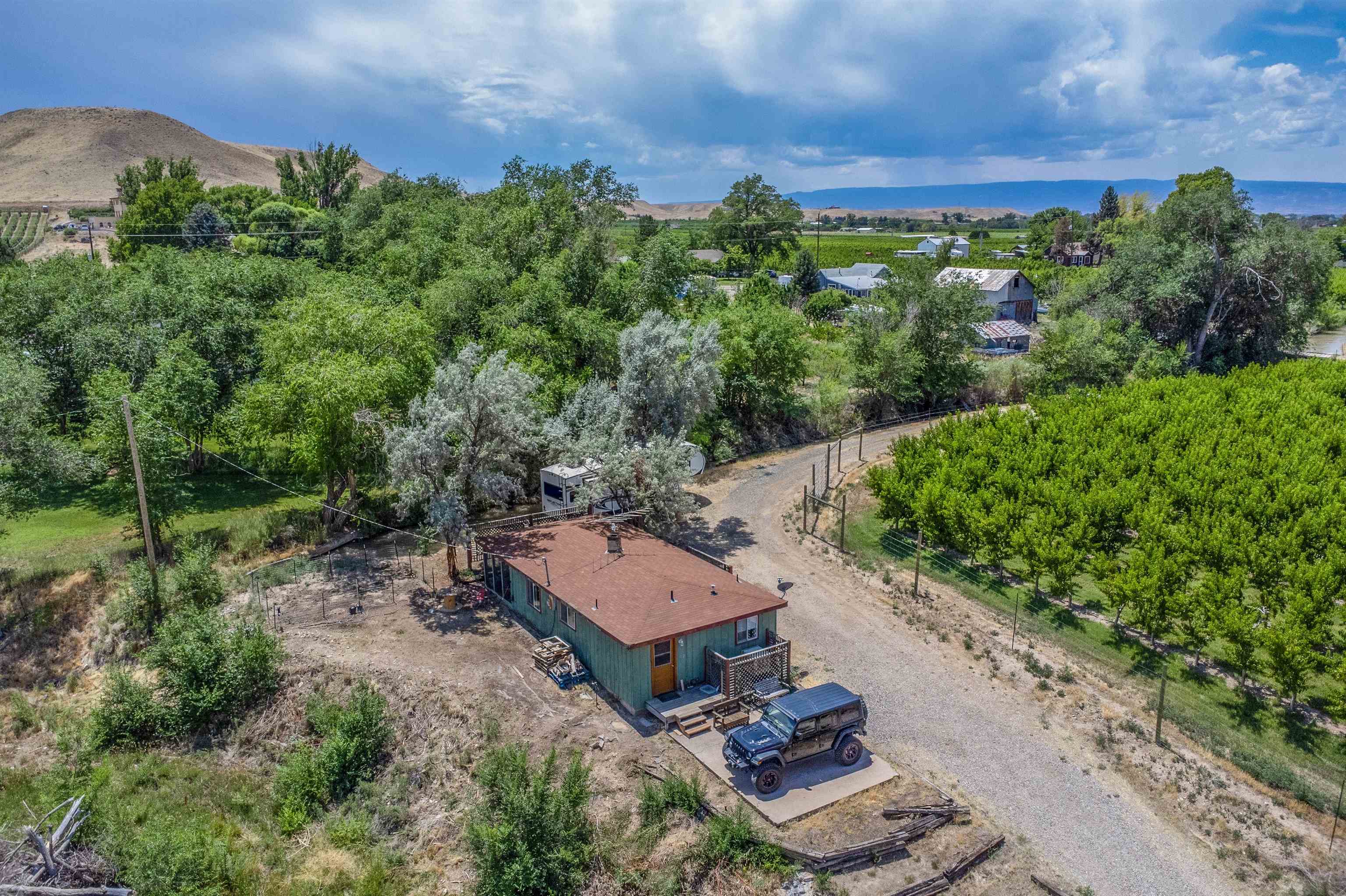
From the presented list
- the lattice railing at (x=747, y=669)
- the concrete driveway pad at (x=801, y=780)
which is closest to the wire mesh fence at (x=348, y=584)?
the lattice railing at (x=747, y=669)

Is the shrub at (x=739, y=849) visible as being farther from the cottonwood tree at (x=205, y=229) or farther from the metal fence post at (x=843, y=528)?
the cottonwood tree at (x=205, y=229)

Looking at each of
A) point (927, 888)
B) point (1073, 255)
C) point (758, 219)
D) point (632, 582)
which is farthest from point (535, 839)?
point (1073, 255)

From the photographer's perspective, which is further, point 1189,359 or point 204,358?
point 1189,359

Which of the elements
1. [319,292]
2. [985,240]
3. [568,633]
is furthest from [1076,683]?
[985,240]

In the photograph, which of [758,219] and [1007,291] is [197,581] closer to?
[1007,291]

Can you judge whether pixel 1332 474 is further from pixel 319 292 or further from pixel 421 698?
pixel 319 292

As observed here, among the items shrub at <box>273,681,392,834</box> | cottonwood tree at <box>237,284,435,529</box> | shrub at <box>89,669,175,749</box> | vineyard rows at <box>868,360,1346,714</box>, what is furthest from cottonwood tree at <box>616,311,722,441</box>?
shrub at <box>89,669,175,749</box>

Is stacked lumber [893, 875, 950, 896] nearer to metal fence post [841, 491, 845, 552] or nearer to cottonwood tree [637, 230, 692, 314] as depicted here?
metal fence post [841, 491, 845, 552]
